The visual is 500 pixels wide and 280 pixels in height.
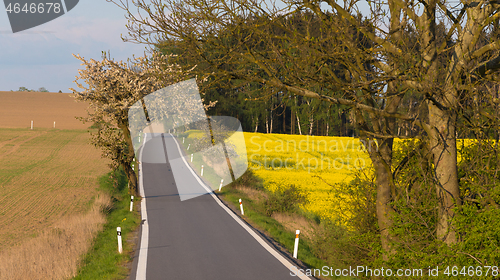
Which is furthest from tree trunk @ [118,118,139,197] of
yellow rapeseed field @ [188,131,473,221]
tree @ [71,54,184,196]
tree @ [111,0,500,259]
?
tree @ [111,0,500,259]

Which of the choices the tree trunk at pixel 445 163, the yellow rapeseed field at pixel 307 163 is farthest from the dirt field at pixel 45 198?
the yellow rapeseed field at pixel 307 163

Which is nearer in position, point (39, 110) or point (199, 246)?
point (199, 246)

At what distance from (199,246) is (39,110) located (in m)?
84.6

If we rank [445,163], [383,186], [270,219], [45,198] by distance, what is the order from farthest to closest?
1. [45,198]
2. [270,219]
3. [383,186]
4. [445,163]

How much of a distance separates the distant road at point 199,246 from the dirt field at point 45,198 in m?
2.14

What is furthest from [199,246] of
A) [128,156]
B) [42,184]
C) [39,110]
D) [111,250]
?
[39,110]

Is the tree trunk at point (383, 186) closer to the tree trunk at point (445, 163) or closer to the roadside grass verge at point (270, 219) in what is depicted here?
the tree trunk at point (445, 163)

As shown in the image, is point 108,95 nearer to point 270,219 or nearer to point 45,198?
point 45,198

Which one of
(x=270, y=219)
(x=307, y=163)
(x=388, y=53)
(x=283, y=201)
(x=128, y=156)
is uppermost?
(x=388, y=53)

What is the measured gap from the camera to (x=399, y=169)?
748 centimetres

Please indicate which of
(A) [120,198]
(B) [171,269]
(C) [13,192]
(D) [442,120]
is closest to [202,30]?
(D) [442,120]

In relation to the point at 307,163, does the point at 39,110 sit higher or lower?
higher

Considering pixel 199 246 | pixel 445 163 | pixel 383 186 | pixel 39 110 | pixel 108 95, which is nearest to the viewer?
pixel 445 163

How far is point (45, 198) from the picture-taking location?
19375 millimetres
